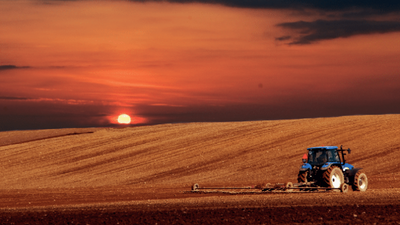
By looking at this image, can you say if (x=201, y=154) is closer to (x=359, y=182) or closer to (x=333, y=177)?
(x=359, y=182)

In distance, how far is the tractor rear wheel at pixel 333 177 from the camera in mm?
25297

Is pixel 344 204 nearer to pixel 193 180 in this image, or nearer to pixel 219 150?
pixel 193 180

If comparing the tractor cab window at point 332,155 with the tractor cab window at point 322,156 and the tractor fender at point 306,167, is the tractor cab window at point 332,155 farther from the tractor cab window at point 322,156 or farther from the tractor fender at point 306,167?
the tractor fender at point 306,167

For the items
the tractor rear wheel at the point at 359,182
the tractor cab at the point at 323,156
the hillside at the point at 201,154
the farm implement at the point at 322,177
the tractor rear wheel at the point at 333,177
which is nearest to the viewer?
the farm implement at the point at 322,177

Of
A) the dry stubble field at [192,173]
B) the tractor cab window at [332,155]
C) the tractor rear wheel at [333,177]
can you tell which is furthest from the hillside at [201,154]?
the tractor rear wheel at [333,177]

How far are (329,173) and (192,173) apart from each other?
17.3m

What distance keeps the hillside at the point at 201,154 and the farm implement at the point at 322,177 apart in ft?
13.9

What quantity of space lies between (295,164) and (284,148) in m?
6.03

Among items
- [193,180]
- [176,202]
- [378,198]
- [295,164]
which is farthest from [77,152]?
[378,198]

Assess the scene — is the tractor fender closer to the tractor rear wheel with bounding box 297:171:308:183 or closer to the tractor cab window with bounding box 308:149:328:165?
the tractor rear wheel with bounding box 297:171:308:183

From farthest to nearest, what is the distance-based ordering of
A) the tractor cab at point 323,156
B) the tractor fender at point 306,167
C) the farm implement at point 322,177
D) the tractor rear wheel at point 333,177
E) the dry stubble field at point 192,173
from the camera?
the tractor cab at point 323,156, the tractor fender at point 306,167, the tractor rear wheel at point 333,177, the farm implement at point 322,177, the dry stubble field at point 192,173

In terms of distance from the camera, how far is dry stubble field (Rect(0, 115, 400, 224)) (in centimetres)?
1830

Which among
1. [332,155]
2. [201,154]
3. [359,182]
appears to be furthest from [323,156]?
[201,154]

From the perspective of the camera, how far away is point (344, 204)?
20.5 metres
